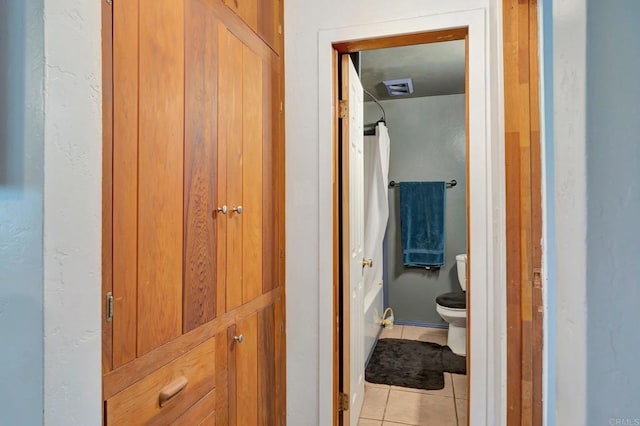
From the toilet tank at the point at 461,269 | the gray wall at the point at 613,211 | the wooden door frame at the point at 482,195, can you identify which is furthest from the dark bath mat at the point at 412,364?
the gray wall at the point at 613,211

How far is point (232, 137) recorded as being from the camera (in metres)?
1.32

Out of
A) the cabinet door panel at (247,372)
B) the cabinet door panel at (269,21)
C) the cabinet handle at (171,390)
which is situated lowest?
the cabinet door panel at (247,372)

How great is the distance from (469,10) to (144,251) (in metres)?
1.56

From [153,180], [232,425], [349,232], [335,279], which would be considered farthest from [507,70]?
[232,425]

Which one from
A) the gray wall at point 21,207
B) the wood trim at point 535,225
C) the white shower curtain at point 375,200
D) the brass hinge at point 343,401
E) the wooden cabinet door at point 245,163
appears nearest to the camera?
the gray wall at point 21,207

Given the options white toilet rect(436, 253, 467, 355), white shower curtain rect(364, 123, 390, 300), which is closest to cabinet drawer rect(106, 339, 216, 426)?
white shower curtain rect(364, 123, 390, 300)

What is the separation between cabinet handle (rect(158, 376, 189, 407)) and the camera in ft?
3.13

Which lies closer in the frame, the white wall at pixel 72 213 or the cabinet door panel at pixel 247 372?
the white wall at pixel 72 213

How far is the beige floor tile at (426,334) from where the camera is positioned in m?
3.45

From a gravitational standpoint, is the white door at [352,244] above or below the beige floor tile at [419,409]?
above

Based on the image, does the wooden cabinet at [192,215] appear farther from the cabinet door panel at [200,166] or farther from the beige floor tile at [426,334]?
the beige floor tile at [426,334]

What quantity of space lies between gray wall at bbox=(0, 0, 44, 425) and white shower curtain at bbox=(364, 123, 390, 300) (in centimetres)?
266

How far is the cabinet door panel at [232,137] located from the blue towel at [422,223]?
277 cm

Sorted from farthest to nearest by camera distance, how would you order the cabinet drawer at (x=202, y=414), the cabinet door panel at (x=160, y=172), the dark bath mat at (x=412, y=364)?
the dark bath mat at (x=412, y=364) → the cabinet drawer at (x=202, y=414) → the cabinet door panel at (x=160, y=172)
